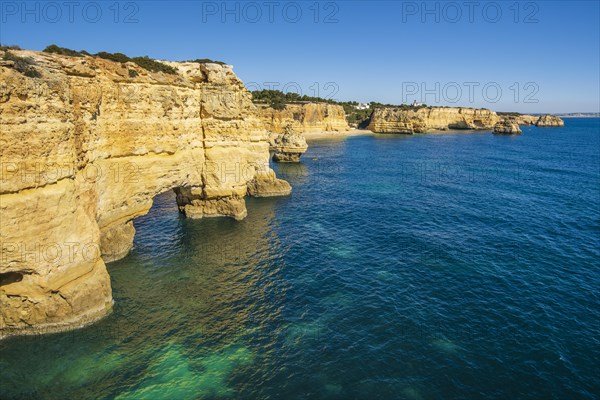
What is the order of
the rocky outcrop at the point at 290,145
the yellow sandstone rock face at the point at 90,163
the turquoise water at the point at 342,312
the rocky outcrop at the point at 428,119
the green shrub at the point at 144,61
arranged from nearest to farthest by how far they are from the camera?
1. the turquoise water at the point at 342,312
2. the yellow sandstone rock face at the point at 90,163
3. the green shrub at the point at 144,61
4. the rocky outcrop at the point at 290,145
5. the rocky outcrop at the point at 428,119

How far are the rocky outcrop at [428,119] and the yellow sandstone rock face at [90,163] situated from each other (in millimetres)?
139182

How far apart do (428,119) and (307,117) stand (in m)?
76.4

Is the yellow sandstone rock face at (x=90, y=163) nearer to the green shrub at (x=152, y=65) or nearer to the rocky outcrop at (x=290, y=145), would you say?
the green shrub at (x=152, y=65)

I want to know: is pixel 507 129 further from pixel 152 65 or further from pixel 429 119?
pixel 152 65

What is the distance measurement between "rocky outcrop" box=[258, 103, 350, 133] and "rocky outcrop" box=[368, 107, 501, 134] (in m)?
20.5

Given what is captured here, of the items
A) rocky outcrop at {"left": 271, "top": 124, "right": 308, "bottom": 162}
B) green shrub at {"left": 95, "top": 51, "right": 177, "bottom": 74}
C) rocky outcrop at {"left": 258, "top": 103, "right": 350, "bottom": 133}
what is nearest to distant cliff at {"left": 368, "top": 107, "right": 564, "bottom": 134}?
rocky outcrop at {"left": 258, "top": 103, "right": 350, "bottom": 133}

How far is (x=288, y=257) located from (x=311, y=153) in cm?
6992

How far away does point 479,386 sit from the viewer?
1650cm

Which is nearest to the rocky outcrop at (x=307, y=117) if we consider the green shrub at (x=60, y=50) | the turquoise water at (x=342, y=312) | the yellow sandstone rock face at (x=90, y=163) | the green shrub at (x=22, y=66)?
the turquoise water at (x=342, y=312)

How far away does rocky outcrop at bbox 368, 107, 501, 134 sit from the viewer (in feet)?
546

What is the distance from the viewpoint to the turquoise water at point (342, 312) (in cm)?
1669

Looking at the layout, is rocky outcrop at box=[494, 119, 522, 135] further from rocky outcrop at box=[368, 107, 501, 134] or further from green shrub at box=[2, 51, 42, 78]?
green shrub at box=[2, 51, 42, 78]

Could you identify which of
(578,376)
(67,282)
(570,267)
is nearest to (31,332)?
(67,282)

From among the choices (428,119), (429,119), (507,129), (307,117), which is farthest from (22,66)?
(429,119)
